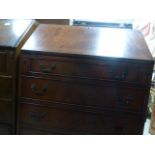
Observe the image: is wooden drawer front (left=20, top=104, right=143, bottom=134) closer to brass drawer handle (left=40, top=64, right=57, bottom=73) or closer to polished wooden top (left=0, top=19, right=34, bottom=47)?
brass drawer handle (left=40, top=64, right=57, bottom=73)

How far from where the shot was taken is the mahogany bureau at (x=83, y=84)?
1.35 meters

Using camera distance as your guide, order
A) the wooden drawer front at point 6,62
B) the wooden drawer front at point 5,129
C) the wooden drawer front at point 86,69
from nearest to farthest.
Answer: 1. the wooden drawer front at point 86,69
2. the wooden drawer front at point 6,62
3. the wooden drawer front at point 5,129

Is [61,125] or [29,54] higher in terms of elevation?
[29,54]

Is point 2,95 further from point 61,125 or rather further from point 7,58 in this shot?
point 61,125

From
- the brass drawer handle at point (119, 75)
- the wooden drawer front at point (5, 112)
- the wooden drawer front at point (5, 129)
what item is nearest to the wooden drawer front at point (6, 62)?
the wooden drawer front at point (5, 112)

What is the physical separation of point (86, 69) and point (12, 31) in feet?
1.94

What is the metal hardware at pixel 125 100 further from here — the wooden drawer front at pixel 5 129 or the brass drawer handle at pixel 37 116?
the wooden drawer front at pixel 5 129

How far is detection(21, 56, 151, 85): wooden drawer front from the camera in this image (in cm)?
133

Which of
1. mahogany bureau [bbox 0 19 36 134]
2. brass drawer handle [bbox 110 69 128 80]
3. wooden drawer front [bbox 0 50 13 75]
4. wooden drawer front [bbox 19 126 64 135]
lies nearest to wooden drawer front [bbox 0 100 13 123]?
mahogany bureau [bbox 0 19 36 134]

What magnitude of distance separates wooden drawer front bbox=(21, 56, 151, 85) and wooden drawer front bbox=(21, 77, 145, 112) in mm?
60
